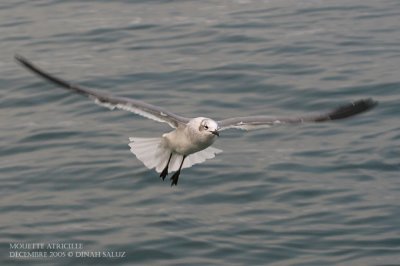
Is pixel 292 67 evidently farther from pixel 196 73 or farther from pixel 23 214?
pixel 23 214

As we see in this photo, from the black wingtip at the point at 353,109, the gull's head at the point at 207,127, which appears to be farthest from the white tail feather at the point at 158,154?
the black wingtip at the point at 353,109

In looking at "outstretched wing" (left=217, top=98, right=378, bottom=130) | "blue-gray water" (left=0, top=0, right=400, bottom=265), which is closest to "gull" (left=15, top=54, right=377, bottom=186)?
"outstretched wing" (left=217, top=98, right=378, bottom=130)

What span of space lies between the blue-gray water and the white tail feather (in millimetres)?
809

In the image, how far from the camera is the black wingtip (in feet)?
33.9

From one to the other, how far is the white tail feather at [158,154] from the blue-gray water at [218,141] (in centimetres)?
81

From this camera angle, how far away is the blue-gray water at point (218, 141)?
11.7 m

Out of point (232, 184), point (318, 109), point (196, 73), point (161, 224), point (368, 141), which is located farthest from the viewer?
point (196, 73)

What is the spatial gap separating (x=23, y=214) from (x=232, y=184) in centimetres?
240

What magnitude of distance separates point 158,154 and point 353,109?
7.07 feet

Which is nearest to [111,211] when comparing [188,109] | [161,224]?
[161,224]

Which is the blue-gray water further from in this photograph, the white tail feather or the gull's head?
the gull's head

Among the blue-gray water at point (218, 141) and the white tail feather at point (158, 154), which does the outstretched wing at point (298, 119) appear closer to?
the white tail feather at point (158, 154)

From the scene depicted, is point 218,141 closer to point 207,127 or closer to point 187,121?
point 187,121

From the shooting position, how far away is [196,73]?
1605cm
